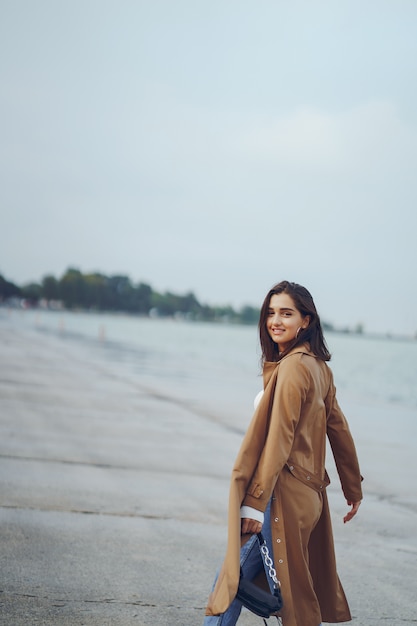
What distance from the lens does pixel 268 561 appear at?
3.05 m

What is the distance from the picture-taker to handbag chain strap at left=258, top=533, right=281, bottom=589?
3035mm

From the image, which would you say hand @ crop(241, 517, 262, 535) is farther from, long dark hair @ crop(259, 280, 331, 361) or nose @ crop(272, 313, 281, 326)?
nose @ crop(272, 313, 281, 326)

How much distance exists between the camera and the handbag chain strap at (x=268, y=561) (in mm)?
3035

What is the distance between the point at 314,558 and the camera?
10.9 feet

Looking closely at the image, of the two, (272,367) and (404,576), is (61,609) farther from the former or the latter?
(404,576)

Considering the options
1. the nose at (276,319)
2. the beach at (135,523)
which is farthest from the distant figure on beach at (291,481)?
the beach at (135,523)

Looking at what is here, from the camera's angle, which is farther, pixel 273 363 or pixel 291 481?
pixel 273 363

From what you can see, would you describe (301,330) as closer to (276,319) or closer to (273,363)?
(276,319)

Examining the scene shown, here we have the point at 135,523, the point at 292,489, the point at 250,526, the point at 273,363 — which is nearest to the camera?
the point at 250,526

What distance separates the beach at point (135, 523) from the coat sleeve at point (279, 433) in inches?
54.0

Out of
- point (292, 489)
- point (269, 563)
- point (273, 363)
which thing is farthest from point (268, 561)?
point (273, 363)

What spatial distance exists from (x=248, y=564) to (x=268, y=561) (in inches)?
3.7

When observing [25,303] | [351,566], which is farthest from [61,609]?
[25,303]

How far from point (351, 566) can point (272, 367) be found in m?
2.67
